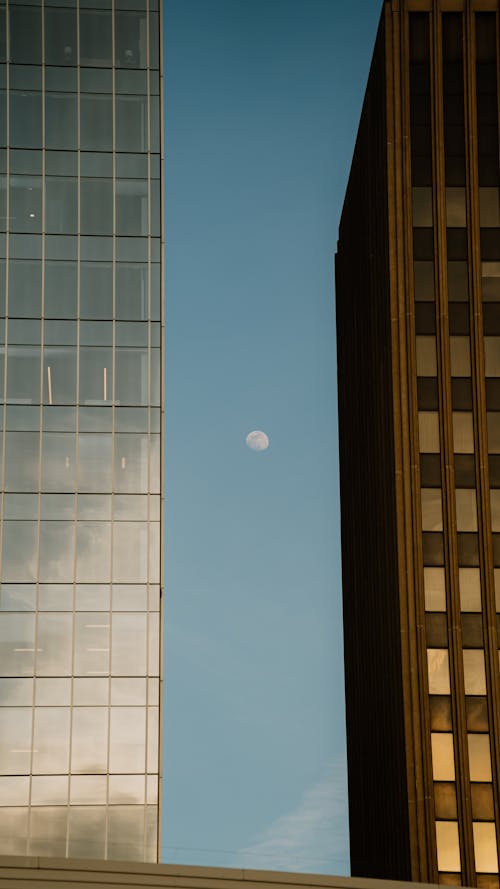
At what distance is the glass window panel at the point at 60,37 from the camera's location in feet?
181

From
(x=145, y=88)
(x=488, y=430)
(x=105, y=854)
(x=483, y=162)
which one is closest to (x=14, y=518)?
(x=105, y=854)

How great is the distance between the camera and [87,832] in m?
48.2

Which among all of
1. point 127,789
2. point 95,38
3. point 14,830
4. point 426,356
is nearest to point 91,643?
point 127,789

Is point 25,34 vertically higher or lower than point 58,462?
higher

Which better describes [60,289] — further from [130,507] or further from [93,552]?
[93,552]

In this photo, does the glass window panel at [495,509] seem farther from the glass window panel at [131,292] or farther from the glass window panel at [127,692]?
Result: the glass window panel at [127,692]

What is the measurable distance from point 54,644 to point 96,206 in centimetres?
1784

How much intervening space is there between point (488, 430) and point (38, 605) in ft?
74.3

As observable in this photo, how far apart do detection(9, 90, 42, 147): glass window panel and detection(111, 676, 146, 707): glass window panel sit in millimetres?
22164

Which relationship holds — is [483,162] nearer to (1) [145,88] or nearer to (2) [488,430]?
(2) [488,430]

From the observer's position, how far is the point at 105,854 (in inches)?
1887

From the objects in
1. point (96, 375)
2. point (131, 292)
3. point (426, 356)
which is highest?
point (131, 292)

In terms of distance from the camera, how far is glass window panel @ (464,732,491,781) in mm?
56344

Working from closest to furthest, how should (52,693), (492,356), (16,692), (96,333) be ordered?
(16,692)
(52,693)
(96,333)
(492,356)
